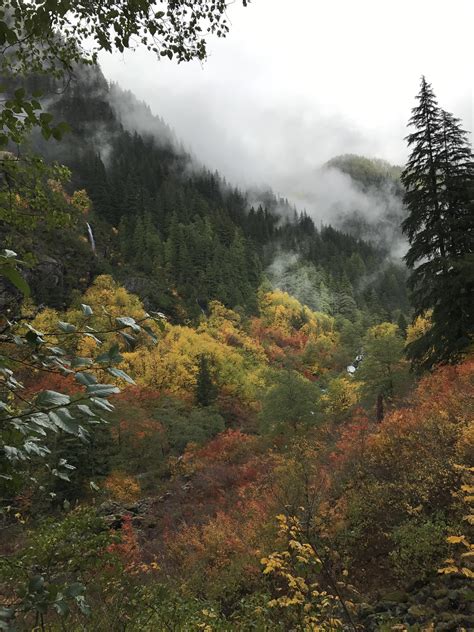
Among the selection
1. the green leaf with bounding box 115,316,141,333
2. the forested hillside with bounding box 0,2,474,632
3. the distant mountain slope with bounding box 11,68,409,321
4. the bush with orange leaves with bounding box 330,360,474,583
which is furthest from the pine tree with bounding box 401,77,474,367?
the distant mountain slope with bounding box 11,68,409,321

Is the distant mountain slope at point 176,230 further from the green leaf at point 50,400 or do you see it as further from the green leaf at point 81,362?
the green leaf at point 50,400

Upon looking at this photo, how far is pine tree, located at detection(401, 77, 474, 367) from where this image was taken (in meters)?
13.3

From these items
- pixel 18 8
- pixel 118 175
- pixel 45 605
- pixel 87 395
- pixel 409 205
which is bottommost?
pixel 45 605

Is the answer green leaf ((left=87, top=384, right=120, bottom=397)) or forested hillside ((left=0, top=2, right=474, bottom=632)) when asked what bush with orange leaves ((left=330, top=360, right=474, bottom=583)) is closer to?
forested hillside ((left=0, top=2, right=474, bottom=632))

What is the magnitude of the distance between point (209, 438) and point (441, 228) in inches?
854

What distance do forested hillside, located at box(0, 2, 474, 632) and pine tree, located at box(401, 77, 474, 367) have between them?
0.24ft

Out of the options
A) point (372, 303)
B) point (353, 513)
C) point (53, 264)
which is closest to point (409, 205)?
point (353, 513)

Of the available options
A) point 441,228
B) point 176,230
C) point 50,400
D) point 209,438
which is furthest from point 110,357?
point 176,230

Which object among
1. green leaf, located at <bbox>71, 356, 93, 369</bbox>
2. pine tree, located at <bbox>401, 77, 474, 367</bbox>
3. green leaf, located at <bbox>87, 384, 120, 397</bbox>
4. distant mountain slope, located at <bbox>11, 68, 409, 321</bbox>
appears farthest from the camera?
distant mountain slope, located at <bbox>11, 68, 409, 321</bbox>

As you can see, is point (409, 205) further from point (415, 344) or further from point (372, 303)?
point (372, 303)

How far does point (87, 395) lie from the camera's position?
4.00 ft

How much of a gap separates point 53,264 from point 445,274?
57.8m

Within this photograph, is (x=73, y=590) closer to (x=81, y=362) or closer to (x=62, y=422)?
(x=62, y=422)

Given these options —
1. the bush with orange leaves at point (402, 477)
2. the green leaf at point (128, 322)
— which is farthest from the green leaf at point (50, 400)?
the bush with orange leaves at point (402, 477)
